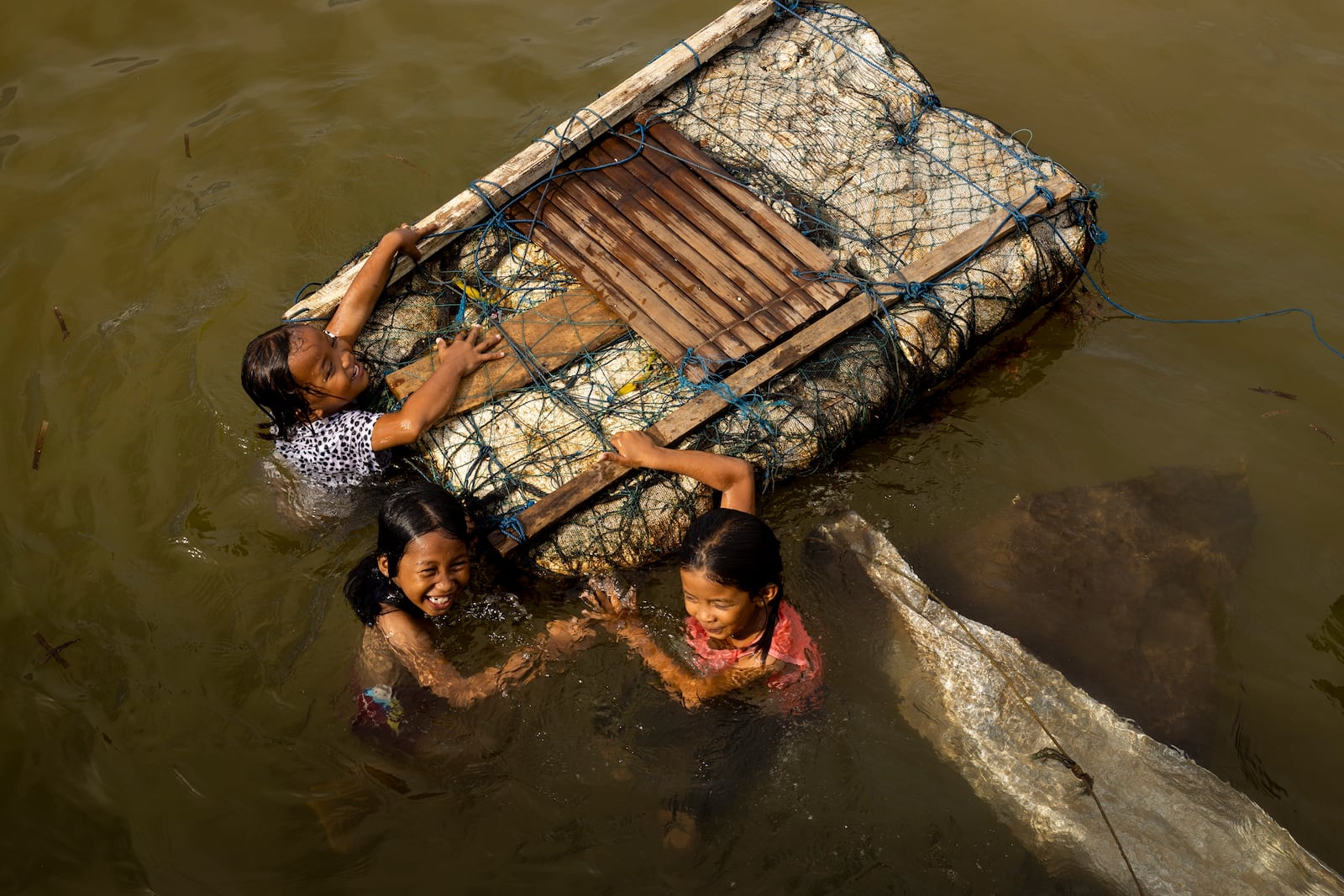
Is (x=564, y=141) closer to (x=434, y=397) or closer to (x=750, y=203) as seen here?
(x=750, y=203)

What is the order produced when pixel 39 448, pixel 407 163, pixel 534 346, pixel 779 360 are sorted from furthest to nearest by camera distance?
pixel 407 163
pixel 39 448
pixel 534 346
pixel 779 360

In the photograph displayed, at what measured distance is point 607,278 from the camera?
4.66 meters

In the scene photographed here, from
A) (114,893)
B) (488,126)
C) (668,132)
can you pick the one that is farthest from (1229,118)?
(114,893)

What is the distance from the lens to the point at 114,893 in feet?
11.9

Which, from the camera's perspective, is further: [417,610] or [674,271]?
[674,271]

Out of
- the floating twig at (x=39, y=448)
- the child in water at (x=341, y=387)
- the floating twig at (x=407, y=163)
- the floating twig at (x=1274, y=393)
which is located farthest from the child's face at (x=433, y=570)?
the floating twig at (x=1274, y=393)

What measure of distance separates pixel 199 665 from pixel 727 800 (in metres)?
2.31

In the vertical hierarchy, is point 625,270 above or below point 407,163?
below

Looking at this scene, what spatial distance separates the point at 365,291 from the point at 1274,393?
4560mm

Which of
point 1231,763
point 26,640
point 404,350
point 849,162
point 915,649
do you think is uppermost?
point 849,162

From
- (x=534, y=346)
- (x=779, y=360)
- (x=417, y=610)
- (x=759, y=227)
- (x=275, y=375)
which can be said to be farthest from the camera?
(x=759, y=227)

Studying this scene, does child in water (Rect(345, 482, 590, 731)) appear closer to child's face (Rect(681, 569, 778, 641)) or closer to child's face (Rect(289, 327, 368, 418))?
child's face (Rect(289, 327, 368, 418))

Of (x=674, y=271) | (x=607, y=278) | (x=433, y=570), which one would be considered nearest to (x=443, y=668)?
(x=433, y=570)

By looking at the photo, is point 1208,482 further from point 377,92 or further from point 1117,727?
point 377,92
